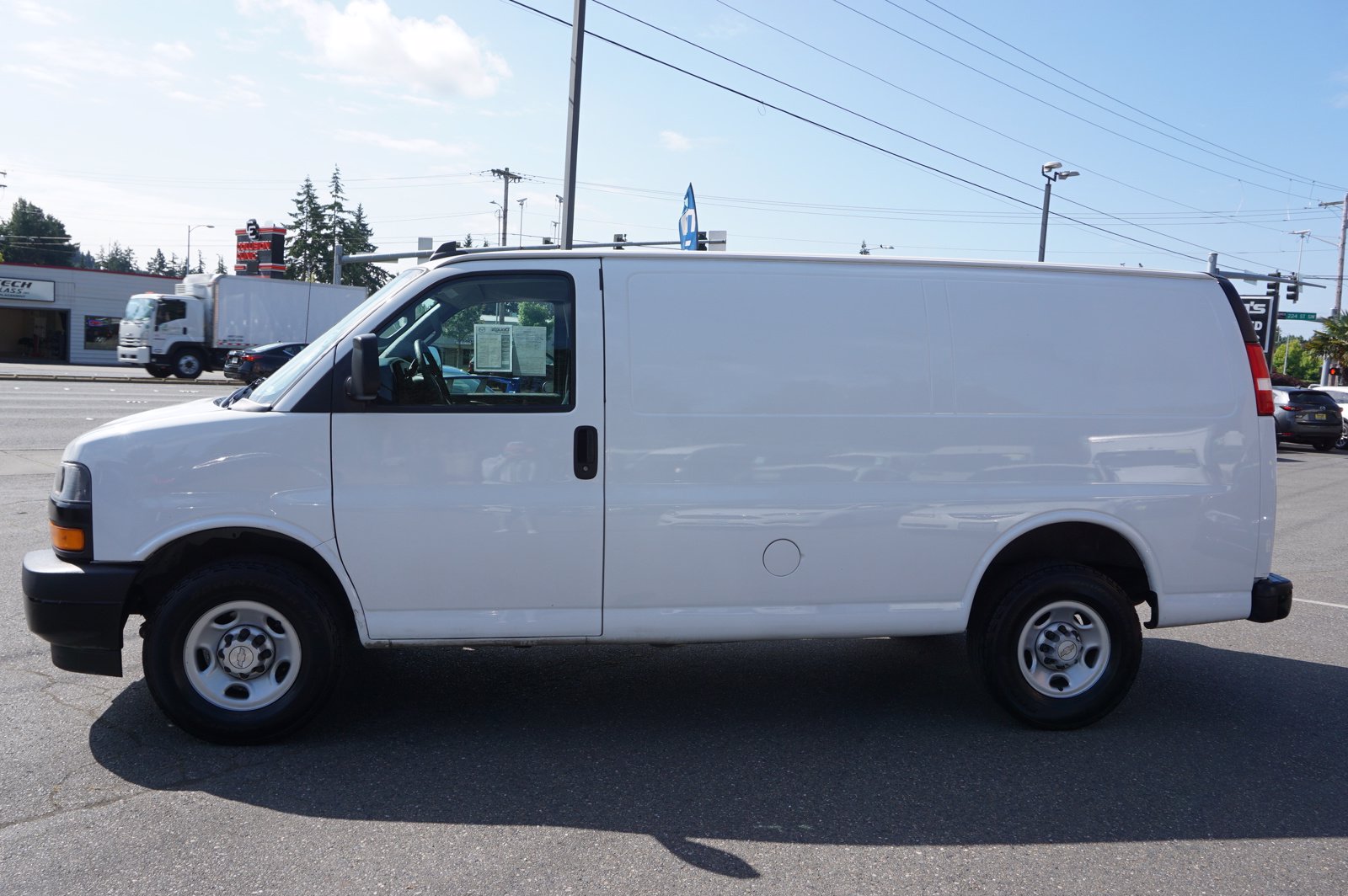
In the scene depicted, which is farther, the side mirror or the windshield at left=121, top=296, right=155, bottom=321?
the windshield at left=121, top=296, right=155, bottom=321

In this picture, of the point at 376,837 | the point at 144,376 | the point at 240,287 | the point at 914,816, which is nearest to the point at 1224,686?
the point at 914,816

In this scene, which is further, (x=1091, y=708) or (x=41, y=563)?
(x=1091, y=708)

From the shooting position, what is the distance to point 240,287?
33.8 m

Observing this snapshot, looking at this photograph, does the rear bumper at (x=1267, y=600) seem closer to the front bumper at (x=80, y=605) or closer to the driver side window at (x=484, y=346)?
the driver side window at (x=484, y=346)

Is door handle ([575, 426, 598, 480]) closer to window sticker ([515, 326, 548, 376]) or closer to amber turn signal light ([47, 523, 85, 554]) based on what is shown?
window sticker ([515, 326, 548, 376])

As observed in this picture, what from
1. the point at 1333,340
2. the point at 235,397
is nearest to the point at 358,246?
the point at 1333,340

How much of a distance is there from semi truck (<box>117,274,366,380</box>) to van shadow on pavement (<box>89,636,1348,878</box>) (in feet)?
Result: 103

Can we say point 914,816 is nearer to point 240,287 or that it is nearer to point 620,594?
point 620,594

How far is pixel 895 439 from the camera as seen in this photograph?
4.68 metres

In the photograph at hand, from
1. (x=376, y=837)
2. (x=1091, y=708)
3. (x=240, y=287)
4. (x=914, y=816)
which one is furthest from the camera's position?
(x=240, y=287)

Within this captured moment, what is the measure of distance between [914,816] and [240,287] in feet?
112

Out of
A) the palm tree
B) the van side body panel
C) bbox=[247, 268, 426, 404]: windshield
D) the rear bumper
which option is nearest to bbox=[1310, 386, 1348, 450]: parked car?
the palm tree

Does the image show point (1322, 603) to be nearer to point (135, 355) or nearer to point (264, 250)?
point (135, 355)

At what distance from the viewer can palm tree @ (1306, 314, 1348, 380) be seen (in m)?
43.4
